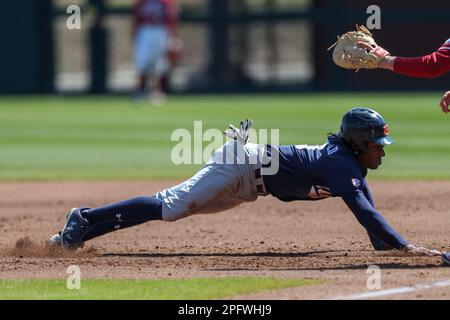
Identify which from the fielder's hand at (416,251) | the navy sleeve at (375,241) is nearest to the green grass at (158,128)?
the navy sleeve at (375,241)

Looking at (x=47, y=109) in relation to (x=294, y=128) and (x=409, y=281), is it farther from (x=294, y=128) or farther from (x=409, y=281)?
(x=409, y=281)

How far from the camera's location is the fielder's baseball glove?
6805 mm

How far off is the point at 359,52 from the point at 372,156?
2.22 feet

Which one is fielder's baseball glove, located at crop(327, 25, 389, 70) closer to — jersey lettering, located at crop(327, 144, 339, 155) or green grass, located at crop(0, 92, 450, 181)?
jersey lettering, located at crop(327, 144, 339, 155)

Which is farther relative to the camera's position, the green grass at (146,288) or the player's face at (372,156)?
the player's face at (372,156)

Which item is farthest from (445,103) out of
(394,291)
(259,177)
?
(394,291)

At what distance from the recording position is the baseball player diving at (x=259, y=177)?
6637mm

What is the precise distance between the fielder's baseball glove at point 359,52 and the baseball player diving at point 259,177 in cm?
33

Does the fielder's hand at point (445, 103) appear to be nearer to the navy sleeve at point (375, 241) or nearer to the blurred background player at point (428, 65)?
the blurred background player at point (428, 65)

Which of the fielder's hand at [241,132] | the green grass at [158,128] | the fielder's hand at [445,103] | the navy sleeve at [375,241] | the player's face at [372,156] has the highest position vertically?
the fielder's hand at [445,103]

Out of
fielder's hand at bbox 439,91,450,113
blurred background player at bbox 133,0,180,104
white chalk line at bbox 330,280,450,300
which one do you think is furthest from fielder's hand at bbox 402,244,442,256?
blurred background player at bbox 133,0,180,104

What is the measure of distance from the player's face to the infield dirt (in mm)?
604

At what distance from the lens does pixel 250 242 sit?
782 cm
